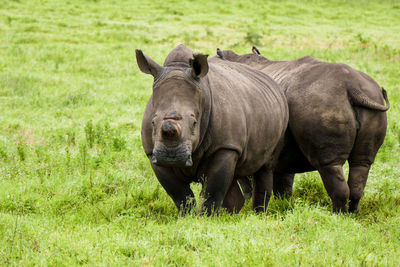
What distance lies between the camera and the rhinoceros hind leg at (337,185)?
229 inches

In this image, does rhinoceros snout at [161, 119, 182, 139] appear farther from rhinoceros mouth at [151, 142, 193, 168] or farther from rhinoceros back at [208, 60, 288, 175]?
rhinoceros back at [208, 60, 288, 175]

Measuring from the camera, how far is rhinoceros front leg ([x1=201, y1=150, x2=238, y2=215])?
16.1ft

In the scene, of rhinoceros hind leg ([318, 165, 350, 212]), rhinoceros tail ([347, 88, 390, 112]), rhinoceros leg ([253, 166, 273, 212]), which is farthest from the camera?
rhinoceros leg ([253, 166, 273, 212])

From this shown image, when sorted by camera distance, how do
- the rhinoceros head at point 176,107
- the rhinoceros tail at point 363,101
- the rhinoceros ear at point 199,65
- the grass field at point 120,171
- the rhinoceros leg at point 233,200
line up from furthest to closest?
the rhinoceros leg at point 233,200 < the rhinoceros tail at point 363,101 < the rhinoceros ear at point 199,65 < the rhinoceros head at point 176,107 < the grass field at point 120,171

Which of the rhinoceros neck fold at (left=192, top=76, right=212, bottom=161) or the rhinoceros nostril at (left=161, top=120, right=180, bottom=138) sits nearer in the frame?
the rhinoceros nostril at (left=161, top=120, right=180, bottom=138)

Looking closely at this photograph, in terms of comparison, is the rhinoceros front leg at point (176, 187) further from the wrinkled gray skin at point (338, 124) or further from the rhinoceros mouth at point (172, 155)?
the wrinkled gray skin at point (338, 124)

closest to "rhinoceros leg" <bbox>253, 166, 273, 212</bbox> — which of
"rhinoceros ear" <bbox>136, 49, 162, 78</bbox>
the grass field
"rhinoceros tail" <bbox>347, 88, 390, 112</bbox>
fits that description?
the grass field

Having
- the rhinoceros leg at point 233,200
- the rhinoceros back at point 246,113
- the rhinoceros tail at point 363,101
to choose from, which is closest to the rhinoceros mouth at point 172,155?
the rhinoceros back at point 246,113

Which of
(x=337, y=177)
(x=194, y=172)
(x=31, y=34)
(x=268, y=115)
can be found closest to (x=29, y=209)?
(x=194, y=172)

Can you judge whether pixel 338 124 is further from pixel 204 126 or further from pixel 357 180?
pixel 204 126

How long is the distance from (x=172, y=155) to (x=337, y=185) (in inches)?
93.8

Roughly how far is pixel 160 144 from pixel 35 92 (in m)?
8.41

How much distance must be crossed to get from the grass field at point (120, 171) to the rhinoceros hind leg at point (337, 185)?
20cm

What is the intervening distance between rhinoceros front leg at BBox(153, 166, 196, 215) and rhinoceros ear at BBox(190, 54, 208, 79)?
3.17ft
